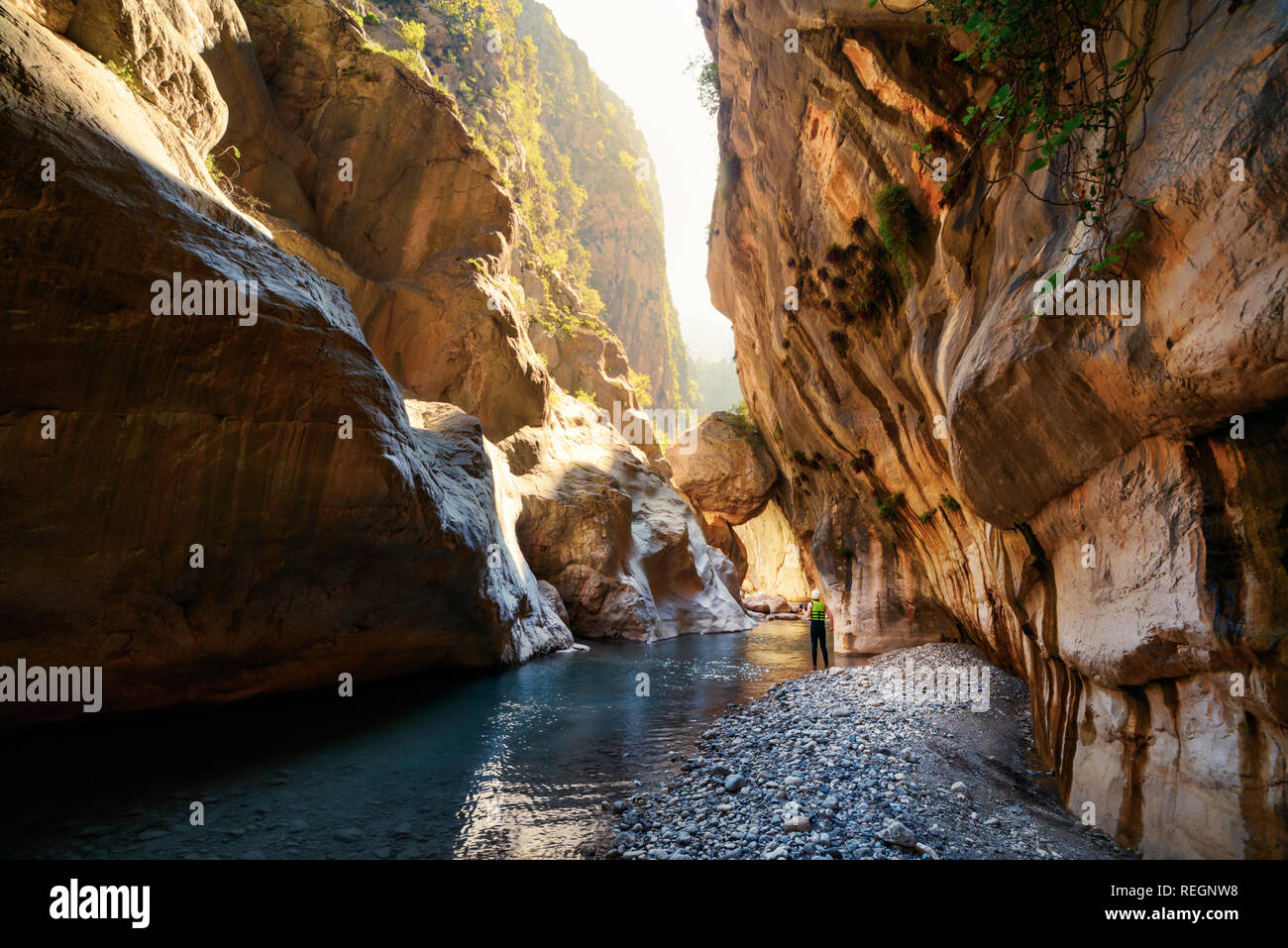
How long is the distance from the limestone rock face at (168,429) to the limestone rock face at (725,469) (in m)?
23.3

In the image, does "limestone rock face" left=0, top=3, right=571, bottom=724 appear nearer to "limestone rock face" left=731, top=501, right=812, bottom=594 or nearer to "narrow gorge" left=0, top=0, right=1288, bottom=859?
"narrow gorge" left=0, top=0, right=1288, bottom=859

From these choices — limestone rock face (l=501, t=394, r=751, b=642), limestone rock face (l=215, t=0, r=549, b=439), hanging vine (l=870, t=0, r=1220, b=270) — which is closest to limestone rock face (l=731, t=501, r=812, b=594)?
limestone rock face (l=501, t=394, r=751, b=642)

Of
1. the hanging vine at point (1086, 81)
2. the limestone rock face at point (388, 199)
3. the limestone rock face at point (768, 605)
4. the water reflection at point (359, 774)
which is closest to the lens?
the hanging vine at point (1086, 81)

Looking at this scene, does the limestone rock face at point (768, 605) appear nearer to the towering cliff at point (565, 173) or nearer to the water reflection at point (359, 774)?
the towering cliff at point (565, 173)

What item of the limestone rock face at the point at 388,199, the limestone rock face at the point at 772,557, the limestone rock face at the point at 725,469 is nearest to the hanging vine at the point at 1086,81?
the limestone rock face at the point at 388,199

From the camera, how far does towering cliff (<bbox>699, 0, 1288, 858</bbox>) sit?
3.51 m

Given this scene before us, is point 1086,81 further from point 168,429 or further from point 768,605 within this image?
point 768,605

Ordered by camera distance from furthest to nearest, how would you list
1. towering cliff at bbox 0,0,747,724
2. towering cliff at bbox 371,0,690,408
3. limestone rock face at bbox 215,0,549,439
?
1. towering cliff at bbox 371,0,690,408
2. limestone rock face at bbox 215,0,549,439
3. towering cliff at bbox 0,0,747,724

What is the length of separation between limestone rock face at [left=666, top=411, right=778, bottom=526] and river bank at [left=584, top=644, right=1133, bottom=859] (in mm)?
23055

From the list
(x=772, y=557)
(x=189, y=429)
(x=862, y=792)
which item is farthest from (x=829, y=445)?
(x=772, y=557)

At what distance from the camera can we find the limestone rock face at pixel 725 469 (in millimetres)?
32156

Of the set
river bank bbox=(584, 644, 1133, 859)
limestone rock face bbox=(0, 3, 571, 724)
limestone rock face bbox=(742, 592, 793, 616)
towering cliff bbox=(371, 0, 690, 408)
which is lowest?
limestone rock face bbox=(742, 592, 793, 616)
